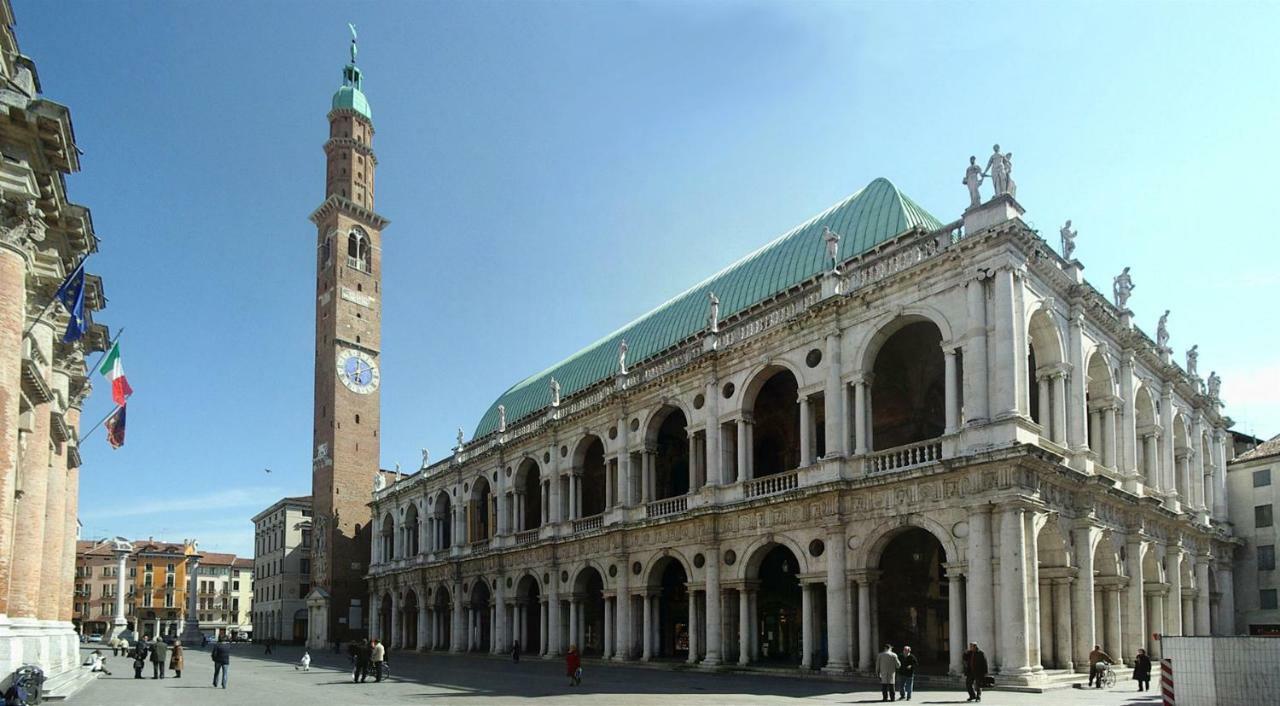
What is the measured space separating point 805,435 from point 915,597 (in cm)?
698

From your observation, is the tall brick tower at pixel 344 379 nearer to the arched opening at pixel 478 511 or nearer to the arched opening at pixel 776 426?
the arched opening at pixel 478 511

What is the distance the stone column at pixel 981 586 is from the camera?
2477 cm

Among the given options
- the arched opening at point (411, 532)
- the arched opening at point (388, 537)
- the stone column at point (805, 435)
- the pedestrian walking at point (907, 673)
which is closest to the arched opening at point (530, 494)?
the arched opening at point (411, 532)

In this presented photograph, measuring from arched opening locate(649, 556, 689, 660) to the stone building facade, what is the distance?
2185cm

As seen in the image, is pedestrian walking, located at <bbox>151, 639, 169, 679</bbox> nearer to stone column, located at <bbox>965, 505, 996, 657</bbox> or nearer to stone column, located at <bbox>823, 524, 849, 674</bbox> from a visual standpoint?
stone column, located at <bbox>823, 524, 849, 674</bbox>

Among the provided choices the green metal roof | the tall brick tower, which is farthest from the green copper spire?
the green metal roof

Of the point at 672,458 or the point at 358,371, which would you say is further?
the point at 358,371

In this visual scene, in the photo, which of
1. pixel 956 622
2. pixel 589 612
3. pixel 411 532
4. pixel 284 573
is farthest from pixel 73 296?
pixel 284 573

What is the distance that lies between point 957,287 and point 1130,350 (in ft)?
34.9

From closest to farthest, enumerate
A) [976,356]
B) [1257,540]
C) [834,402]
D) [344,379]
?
1. [976,356]
2. [834,402]
3. [1257,540]
4. [344,379]

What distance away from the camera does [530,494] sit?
176 ft

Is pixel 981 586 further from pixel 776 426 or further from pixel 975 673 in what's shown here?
pixel 776 426

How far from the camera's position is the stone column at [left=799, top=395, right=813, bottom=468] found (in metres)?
31.1

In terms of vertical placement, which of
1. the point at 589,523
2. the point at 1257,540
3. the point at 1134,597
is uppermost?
the point at 589,523
